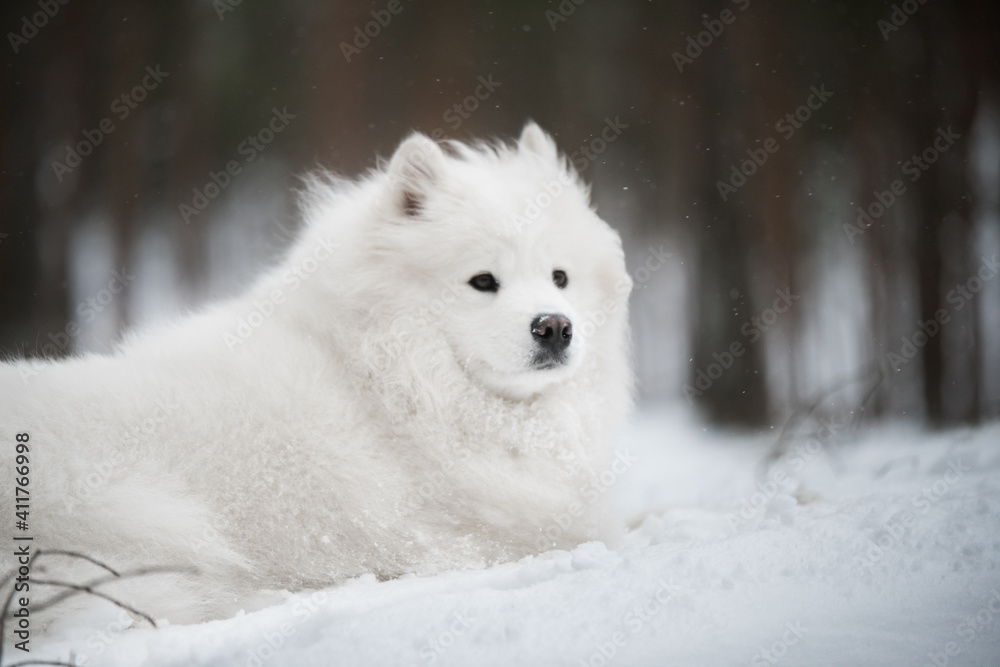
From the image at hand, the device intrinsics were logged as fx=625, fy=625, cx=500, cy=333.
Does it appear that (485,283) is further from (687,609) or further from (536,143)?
(687,609)

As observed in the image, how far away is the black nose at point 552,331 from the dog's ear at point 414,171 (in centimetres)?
79

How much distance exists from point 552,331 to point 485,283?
1.31 feet

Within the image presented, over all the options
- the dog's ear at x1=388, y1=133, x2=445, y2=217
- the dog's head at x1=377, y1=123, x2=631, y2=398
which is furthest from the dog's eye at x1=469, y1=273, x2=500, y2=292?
the dog's ear at x1=388, y1=133, x2=445, y2=217

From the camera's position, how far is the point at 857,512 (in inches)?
87.2

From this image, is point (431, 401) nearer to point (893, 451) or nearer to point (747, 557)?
point (747, 557)

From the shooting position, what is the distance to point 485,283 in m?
2.70

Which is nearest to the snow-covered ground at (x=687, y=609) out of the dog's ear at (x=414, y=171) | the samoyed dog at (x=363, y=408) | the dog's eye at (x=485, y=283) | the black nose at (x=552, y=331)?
the samoyed dog at (x=363, y=408)

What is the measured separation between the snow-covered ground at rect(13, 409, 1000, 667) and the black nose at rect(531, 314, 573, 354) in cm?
80

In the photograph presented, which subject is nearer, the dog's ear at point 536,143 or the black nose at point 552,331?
the black nose at point 552,331

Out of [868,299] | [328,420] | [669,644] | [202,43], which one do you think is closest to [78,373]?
[328,420]

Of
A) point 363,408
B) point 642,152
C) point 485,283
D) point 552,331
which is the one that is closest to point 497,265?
point 485,283

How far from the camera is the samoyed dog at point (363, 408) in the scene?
1.97 meters

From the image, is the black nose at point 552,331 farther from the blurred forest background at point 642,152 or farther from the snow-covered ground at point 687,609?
the blurred forest background at point 642,152

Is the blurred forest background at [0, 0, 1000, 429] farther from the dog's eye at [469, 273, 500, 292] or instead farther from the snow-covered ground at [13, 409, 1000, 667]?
the snow-covered ground at [13, 409, 1000, 667]
